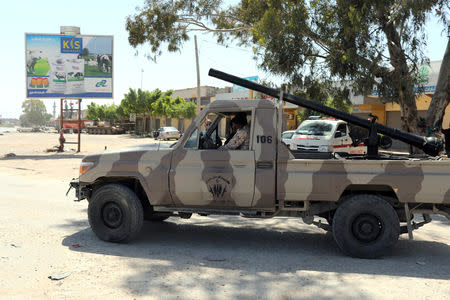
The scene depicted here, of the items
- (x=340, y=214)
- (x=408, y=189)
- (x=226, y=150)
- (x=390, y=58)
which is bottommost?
(x=340, y=214)

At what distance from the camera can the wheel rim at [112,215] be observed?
584cm

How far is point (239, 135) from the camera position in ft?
18.9

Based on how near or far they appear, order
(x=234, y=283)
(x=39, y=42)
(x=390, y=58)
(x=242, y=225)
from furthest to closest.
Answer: (x=39, y=42) < (x=390, y=58) < (x=242, y=225) < (x=234, y=283)

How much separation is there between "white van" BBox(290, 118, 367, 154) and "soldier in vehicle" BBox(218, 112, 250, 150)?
10699mm

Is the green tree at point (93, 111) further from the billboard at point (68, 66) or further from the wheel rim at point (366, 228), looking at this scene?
the wheel rim at point (366, 228)

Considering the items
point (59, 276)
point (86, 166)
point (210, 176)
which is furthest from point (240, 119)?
point (59, 276)

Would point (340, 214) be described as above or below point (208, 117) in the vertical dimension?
below

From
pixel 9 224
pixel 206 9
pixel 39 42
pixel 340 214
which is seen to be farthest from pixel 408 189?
pixel 39 42

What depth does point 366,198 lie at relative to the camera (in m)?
5.34

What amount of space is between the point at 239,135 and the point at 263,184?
77 centimetres

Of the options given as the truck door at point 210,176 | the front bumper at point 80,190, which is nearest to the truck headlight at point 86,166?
the front bumper at point 80,190

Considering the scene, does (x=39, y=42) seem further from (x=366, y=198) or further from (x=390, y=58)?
(x=366, y=198)

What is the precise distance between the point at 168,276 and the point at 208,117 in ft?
7.38

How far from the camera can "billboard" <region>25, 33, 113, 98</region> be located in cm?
2319
